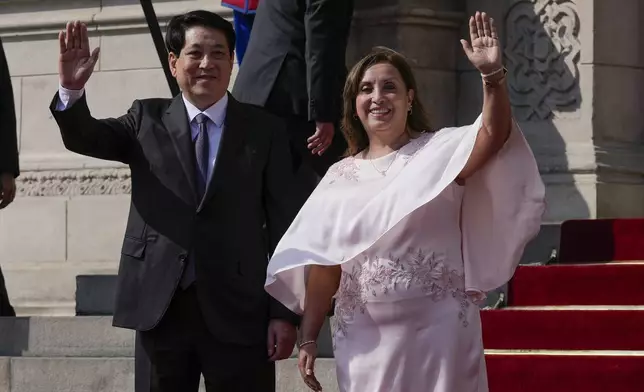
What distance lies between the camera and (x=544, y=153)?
9711mm

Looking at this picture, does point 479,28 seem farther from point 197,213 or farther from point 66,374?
point 66,374

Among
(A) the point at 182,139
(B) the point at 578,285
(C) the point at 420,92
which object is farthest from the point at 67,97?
(C) the point at 420,92

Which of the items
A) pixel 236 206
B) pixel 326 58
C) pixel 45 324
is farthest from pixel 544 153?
pixel 236 206

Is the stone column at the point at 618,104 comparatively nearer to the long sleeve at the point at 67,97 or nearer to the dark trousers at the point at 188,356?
the dark trousers at the point at 188,356

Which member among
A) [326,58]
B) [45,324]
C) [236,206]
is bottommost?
[45,324]

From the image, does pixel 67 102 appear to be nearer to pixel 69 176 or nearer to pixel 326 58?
pixel 326 58

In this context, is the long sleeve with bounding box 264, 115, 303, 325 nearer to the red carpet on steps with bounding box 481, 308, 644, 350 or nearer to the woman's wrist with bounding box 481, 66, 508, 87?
the woman's wrist with bounding box 481, 66, 508, 87

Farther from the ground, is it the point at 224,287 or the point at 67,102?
the point at 67,102

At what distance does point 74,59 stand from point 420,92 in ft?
14.8

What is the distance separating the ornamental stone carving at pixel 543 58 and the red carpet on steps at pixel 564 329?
1893 millimetres

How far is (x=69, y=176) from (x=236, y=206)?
194 inches

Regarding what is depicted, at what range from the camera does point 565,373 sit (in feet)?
25.1

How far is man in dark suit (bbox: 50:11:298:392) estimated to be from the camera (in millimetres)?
5680

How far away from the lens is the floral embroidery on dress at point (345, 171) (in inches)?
225
